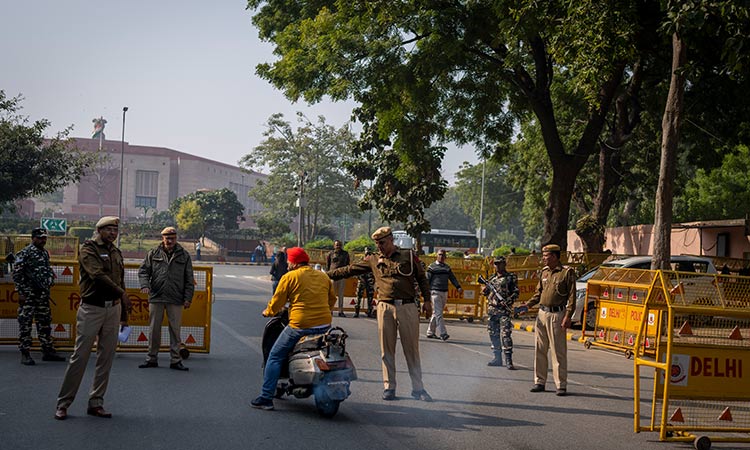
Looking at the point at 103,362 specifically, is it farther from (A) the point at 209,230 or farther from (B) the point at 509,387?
(A) the point at 209,230

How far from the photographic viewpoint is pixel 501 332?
13.0m

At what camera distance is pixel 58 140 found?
33.3m

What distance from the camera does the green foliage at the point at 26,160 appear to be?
101ft

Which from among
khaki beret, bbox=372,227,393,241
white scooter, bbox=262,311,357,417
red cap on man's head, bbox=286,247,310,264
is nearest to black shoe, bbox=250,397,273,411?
white scooter, bbox=262,311,357,417

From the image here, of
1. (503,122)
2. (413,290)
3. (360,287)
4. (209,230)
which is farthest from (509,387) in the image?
(209,230)

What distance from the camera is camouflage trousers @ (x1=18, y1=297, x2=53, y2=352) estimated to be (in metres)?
11.4

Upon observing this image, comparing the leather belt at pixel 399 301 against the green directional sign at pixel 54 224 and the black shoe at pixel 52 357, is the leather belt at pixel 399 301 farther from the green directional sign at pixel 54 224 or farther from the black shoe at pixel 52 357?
the green directional sign at pixel 54 224

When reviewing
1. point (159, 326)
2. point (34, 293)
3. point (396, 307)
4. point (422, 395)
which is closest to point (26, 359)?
point (34, 293)

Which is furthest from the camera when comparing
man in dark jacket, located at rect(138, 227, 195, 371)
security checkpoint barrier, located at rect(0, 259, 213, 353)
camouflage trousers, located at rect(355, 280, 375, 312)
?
camouflage trousers, located at rect(355, 280, 375, 312)

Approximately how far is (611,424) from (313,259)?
61.9ft

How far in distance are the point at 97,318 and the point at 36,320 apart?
413 centimetres

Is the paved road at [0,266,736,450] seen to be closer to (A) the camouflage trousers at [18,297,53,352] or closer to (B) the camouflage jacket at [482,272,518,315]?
(A) the camouflage trousers at [18,297,53,352]

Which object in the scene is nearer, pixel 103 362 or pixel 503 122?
pixel 103 362

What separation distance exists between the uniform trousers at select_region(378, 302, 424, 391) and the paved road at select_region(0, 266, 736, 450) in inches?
11.3
